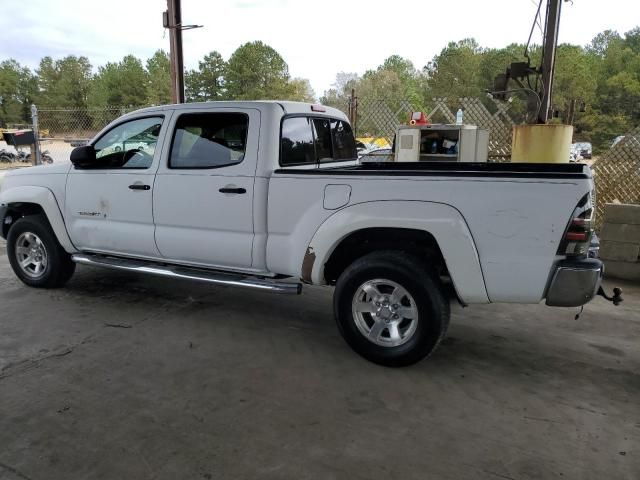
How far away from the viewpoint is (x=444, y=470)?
256 cm

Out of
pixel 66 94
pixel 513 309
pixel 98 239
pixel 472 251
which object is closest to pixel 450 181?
pixel 472 251

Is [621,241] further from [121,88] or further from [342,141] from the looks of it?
[121,88]

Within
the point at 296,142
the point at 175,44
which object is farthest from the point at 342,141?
the point at 175,44

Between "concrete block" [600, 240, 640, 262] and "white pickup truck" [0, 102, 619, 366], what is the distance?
9.39ft

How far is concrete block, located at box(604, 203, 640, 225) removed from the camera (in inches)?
242

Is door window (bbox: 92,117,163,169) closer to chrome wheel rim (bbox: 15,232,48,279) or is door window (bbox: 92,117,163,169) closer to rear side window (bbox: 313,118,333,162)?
chrome wheel rim (bbox: 15,232,48,279)

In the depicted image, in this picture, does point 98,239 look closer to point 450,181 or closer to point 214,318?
point 214,318

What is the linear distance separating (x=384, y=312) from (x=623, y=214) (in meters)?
4.15

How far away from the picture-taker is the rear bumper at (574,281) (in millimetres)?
3176

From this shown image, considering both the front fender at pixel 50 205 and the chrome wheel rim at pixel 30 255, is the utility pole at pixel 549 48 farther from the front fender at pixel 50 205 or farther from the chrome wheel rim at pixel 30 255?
the chrome wheel rim at pixel 30 255

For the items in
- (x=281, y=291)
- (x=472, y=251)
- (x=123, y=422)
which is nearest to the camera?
(x=123, y=422)

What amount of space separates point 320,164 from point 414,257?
1523 mm

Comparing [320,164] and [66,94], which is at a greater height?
[66,94]

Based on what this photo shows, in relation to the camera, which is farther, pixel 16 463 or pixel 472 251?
pixel 472 251
